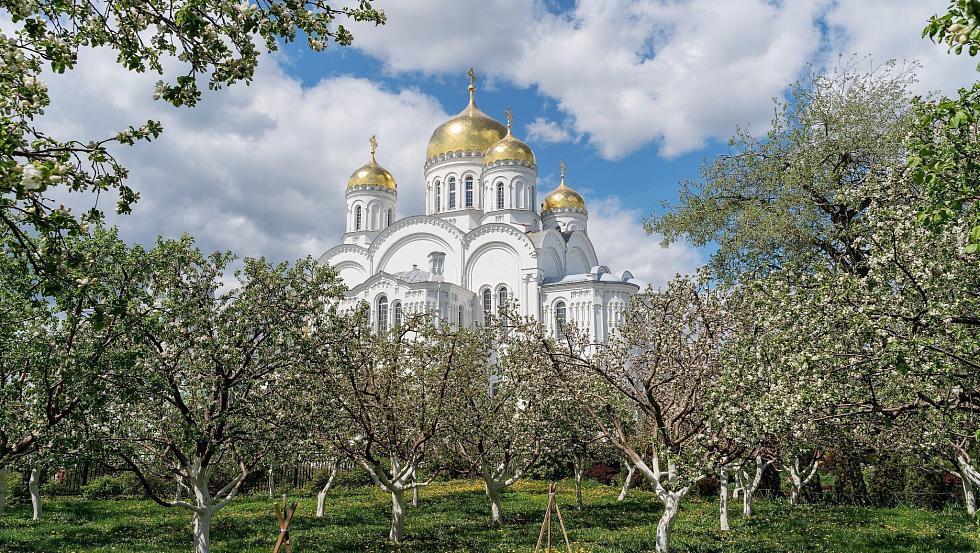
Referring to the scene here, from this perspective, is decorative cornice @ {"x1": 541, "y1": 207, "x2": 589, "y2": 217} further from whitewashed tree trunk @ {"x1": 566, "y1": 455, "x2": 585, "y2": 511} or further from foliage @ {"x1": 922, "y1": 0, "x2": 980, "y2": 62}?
foliage @ {"x1": 922, "y1": 0, "x2": 980, "y2": 62}

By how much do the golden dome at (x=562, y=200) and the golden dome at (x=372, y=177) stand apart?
417 inches

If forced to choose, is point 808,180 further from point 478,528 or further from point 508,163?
point 508,163

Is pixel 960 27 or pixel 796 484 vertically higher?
pixel 960 27

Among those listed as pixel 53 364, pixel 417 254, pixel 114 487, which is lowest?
pixel 114 487

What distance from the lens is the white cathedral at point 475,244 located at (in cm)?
3800

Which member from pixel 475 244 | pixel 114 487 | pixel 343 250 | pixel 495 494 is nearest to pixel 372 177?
pixel 343 250

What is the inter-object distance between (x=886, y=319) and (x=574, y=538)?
8.39 meters

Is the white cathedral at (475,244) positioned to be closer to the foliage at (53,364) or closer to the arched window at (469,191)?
the arched window at (469,191)

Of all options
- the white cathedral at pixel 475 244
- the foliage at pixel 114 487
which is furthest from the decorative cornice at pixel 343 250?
the foliage at pixel 114 487

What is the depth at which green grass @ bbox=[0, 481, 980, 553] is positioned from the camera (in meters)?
13.4

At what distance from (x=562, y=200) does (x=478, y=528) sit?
3321 cm

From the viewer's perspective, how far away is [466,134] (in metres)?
45.1

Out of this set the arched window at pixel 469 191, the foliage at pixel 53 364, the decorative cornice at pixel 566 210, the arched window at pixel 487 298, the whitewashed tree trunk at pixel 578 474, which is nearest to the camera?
the foliage at pixel 53 364

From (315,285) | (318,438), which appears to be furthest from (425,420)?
→ (315,285)
